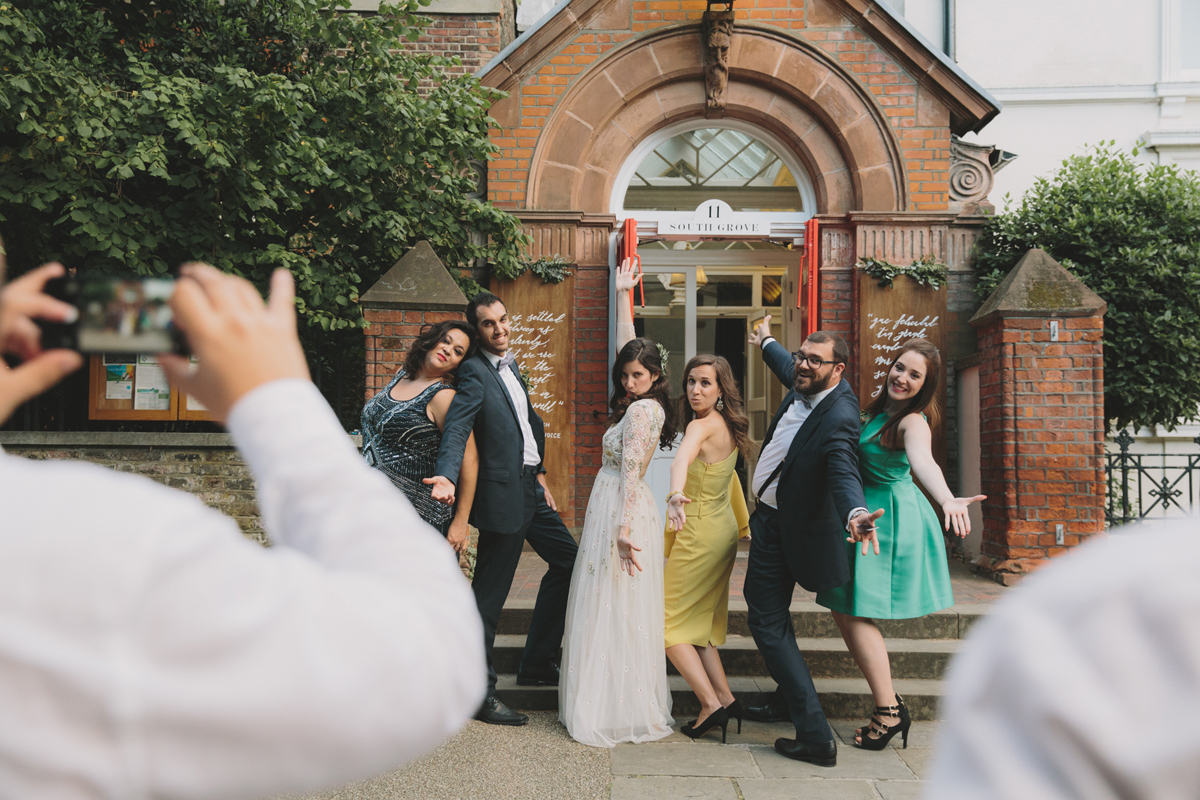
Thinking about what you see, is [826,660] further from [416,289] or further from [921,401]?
[416,289]

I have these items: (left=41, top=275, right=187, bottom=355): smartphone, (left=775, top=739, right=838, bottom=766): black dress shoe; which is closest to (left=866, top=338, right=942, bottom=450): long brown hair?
(left=775, top=739, right=838, bottom=766): black dress shoe

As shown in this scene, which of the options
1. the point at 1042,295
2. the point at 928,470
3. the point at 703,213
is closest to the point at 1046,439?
the point at 1042,295

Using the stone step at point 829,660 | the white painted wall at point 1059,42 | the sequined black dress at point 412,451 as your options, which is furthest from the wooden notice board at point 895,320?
the white painted wall at point 1059,42

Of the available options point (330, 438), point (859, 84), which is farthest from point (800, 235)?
point (330, 438)

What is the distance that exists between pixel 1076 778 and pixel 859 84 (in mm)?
8786

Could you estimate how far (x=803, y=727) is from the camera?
403 cm

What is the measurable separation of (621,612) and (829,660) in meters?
1.61

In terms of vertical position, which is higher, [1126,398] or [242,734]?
[1126,398]

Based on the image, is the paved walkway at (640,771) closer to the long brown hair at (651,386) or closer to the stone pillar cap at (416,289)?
the long brown hair at (651,386)

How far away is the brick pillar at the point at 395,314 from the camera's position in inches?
252

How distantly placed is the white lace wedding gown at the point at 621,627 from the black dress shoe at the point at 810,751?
2.09ft

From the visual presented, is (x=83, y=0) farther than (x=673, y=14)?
No

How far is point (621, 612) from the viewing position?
14.1 ft

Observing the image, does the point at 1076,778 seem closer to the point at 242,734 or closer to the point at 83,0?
the point at 242,734
